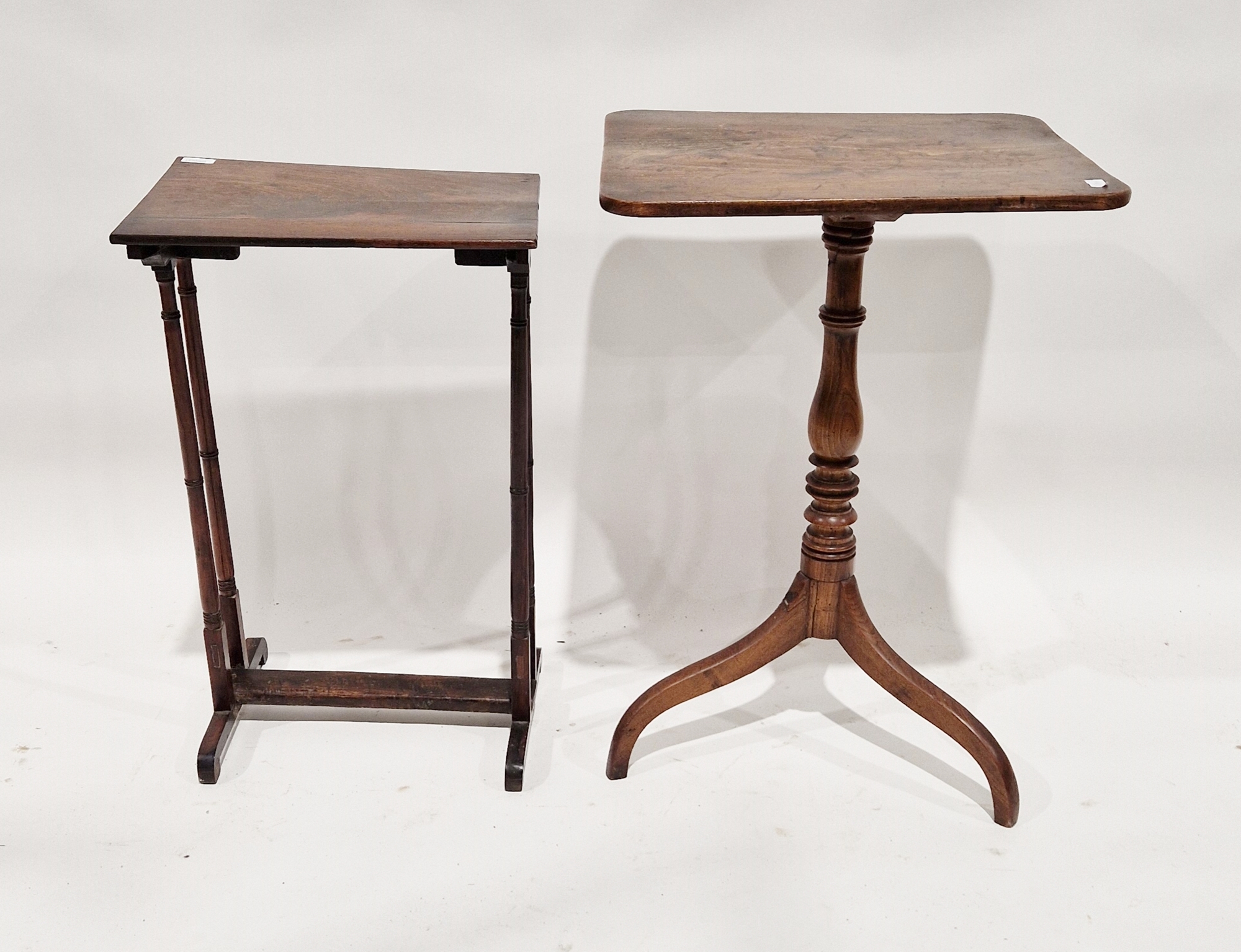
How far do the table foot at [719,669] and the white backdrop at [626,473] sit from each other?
7 cm

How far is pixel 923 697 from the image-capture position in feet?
7.93

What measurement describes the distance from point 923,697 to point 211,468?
4.29 ft

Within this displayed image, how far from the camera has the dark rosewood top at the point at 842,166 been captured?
192cm

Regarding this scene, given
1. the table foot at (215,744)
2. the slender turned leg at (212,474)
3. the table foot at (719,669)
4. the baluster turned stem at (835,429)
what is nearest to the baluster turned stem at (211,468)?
the slender turned leg at (212,474)

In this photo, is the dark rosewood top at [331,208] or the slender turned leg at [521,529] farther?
the slender turned leg at [521,529]

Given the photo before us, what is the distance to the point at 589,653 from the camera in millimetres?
2861

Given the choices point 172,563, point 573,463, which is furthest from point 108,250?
point 573,463

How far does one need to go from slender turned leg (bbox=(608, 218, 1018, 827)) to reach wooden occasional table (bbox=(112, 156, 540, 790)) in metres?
0.29

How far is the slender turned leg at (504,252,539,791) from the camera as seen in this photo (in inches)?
85.9

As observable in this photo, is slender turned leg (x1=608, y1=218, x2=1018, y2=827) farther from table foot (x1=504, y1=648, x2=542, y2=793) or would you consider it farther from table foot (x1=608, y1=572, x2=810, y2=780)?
table foot (x1=504, y1=648, x2=542, y2=793)

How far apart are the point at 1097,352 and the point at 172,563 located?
2.06 m

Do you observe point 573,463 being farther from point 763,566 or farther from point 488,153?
point 488,153

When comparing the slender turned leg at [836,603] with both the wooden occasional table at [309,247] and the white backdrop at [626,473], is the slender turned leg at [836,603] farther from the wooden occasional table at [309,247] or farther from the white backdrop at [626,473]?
the wooden occasional table at [309,247]

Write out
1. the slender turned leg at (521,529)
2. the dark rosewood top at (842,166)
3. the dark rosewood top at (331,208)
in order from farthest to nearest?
the slender turned leg at (521,529), the dark rosewood top at (331,208), the dark rosewood top at (842,166)
